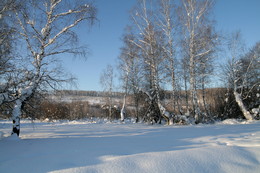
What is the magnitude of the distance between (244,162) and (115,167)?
6.55 ft

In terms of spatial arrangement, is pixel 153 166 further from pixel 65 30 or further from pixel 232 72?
pixel 232 72

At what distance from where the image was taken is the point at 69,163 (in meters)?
2.38

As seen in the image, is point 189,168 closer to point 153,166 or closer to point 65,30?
point 153,166

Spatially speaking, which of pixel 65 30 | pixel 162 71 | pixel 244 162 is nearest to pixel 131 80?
pixel 162 71

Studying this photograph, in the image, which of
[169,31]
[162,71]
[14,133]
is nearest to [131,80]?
[162,71]

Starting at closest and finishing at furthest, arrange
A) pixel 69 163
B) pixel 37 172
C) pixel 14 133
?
pixel 37 172 < pixel 69 163 < pixel 14 133

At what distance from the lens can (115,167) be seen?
218 cm

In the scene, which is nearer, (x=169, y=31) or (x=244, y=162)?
(x=244, y=162)

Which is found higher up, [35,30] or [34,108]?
[35,30]

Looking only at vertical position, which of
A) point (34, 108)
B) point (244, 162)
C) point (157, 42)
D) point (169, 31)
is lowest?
point (244, 162)

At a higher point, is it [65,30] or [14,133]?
[65,30]

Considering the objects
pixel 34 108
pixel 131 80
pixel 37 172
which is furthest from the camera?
pixel 131 80

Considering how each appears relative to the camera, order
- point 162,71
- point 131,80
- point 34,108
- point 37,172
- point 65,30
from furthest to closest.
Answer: point 131,80 < point 162,71 < point 65,30 < point 34,108 < point 37,172

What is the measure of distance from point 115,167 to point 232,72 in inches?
580
